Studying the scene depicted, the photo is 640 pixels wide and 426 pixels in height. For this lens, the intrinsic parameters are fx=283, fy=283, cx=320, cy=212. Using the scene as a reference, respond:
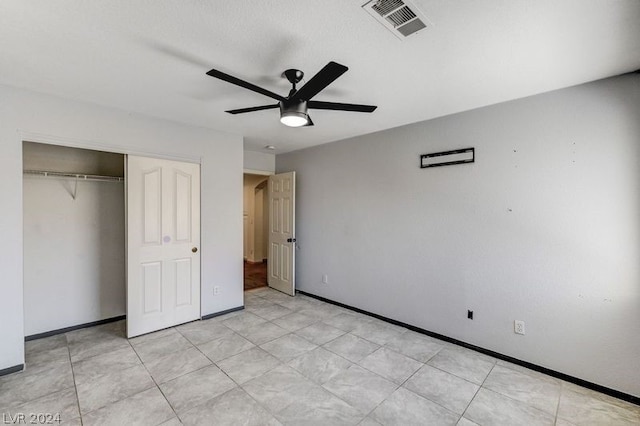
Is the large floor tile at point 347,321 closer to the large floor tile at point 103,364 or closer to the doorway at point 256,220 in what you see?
the large floor tile at point 103,364

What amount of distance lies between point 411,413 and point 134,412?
1.98m

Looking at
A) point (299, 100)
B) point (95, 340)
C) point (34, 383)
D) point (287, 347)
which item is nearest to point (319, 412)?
point (287, 347)

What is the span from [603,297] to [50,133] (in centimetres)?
508

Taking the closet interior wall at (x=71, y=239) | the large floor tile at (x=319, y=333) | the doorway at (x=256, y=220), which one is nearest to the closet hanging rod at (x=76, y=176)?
the closet interior wall at (x=71, y=239)

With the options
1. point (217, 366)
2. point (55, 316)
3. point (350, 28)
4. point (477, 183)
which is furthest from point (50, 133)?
point (477, 183)

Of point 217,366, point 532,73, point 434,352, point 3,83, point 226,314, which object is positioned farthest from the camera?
point 226,314

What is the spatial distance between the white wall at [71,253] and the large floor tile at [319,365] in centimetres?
263

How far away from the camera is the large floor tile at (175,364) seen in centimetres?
246

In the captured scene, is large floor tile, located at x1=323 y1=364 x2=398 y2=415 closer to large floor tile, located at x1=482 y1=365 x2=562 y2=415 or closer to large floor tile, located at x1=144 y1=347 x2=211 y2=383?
large floor tile, located at x1=482 y1=365 x2=562 y2=415

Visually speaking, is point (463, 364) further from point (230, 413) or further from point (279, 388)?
point (230, 413)

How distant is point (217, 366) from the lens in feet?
8.54

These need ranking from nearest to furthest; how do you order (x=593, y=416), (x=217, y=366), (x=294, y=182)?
(x=593, y=416)
(x=217, y=366)
(x=294, y=182)

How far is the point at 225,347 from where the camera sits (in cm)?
297

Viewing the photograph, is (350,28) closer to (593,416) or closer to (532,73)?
(532,73)
